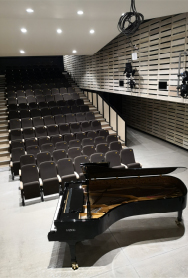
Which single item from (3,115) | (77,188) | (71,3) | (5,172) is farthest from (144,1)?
(3,115)

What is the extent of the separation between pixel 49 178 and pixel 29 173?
48cm

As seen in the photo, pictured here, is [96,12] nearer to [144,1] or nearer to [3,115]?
[144,1]

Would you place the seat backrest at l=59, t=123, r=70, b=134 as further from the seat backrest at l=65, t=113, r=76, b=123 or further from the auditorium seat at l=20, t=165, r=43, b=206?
the auditorium seat at l=20, t=165, r=43, b=206

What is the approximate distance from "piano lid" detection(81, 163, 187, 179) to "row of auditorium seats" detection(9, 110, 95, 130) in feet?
15.5

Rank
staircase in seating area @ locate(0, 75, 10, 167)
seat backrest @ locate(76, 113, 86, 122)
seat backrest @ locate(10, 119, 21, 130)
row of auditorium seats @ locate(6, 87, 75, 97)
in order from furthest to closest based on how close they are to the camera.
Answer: row of auditorium seats @ locate(6, 87, 75, 97)
seat backrest @ locate(76, 113, 86, 122)
seat backrest @ locate(10, 119, 21, 130)
staircase in seating area @ locate(0, 75, 10, 167)

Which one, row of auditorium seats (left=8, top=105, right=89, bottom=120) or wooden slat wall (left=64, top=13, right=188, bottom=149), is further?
row of auditorium seats (left=8, top=105, right=89, bottom=120)

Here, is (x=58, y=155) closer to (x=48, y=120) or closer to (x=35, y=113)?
(x=48, y=120)

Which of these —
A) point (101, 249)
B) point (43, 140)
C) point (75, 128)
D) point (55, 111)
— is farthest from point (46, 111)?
point (101, 249)

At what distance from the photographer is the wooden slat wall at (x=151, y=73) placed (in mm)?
5652

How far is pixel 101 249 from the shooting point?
322 centimetres

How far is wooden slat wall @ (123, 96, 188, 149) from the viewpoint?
7685mm

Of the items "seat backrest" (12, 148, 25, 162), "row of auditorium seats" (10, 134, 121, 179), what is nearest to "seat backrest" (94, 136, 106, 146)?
"row of auditorium seats" (10, 134, 121, 179)

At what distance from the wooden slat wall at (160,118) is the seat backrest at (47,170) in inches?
200

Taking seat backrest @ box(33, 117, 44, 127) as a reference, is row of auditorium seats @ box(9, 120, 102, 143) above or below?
below
